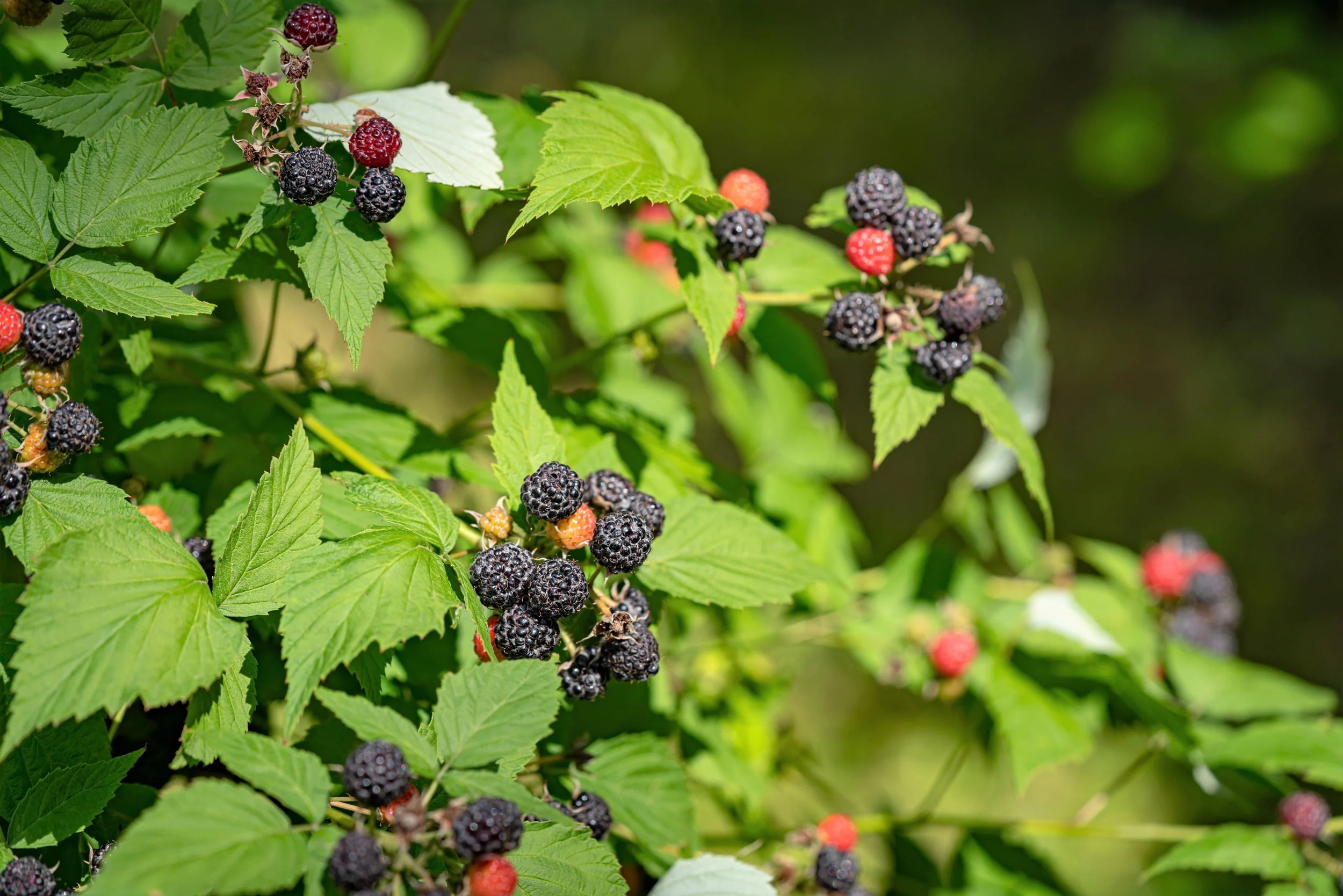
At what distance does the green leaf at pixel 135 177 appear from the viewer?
1.36m

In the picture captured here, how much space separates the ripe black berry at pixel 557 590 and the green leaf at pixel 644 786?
43 cm

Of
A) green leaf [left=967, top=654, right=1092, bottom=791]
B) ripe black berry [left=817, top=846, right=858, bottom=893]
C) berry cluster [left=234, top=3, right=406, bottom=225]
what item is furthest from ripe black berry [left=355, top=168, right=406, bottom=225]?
green leaf [left=967, top=654, right=1092, bottom=791]

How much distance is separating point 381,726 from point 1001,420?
110 centimetres

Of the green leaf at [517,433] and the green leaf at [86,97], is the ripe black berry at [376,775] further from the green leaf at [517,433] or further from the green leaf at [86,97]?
the green leaf at [86,97]

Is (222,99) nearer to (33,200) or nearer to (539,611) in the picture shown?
(33,200)

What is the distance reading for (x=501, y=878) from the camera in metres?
1.11

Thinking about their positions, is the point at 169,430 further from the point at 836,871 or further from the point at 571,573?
the point at 836,871

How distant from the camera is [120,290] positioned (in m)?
1.33

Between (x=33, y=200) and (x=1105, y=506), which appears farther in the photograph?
(x=1105, y=506)

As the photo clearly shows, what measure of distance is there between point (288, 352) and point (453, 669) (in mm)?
2730

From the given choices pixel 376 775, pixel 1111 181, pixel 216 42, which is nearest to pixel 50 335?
pixel 216 42

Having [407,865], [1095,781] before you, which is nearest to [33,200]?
[407,865]

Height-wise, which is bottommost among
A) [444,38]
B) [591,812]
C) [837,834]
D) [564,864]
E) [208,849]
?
[837,834]

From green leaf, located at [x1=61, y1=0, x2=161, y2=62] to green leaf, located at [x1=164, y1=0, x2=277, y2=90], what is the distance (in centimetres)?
4
